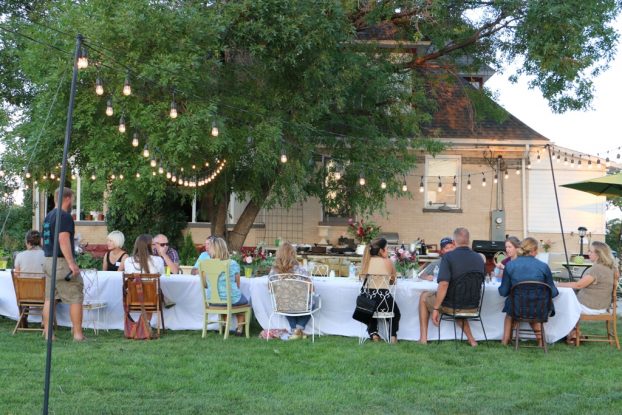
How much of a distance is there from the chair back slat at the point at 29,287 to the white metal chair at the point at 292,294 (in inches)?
114

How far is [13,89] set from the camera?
19.9m

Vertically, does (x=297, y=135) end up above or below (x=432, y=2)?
below

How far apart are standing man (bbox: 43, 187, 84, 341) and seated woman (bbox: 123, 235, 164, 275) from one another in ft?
2.41

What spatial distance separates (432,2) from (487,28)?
1.84 meters

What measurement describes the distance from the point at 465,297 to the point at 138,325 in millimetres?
3966

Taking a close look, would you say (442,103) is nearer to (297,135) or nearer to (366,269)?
(297,135)

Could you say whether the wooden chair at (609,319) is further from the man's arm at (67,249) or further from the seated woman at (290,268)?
the man's arm at (67,249)

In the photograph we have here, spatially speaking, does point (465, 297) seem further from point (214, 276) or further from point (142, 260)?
point (142, 260)

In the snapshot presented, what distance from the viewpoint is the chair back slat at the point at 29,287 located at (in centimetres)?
1001

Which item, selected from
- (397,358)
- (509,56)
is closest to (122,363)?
(397,358)

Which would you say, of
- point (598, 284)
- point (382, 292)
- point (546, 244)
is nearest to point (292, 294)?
point (382, 292)

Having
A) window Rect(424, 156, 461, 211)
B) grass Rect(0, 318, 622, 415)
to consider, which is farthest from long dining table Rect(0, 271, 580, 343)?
window Rect(424, 156, 461, 211)

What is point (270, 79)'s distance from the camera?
15328 mm

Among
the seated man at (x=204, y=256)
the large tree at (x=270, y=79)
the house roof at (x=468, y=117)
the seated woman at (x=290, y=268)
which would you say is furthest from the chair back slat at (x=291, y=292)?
the house roof at (x=468, y=117)
